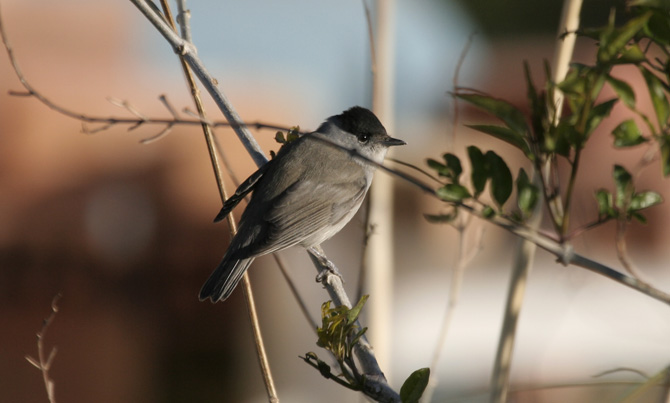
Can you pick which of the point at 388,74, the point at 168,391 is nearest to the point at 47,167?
the point at 168,391

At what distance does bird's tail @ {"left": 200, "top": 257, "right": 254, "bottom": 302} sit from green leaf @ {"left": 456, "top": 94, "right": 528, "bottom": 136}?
129 centimetres

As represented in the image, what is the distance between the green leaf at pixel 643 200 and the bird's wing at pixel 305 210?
143 centimetres

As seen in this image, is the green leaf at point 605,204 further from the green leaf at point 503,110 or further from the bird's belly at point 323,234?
the bird's belly at point 323,234

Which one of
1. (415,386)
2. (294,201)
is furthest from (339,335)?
(294,201)

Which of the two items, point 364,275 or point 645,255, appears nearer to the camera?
point 364,275

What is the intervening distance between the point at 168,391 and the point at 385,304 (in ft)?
7.94

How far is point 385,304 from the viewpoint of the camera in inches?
71.8

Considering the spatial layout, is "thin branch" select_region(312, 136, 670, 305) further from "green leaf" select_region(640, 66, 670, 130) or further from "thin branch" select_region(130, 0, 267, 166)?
"thin branch" select_region(130, 0, 267, 166)

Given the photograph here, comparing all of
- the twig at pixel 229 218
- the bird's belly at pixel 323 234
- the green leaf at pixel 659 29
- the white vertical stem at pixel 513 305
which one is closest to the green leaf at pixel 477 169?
the green leaf at pixel 659 29

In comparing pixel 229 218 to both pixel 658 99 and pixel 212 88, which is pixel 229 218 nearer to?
pixel 212 88

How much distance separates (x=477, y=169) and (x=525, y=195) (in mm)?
76

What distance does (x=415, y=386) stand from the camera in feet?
3.18

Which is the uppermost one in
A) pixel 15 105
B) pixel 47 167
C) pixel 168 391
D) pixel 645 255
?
pixel 15 105

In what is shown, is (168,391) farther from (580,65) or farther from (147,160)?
(580,65)
